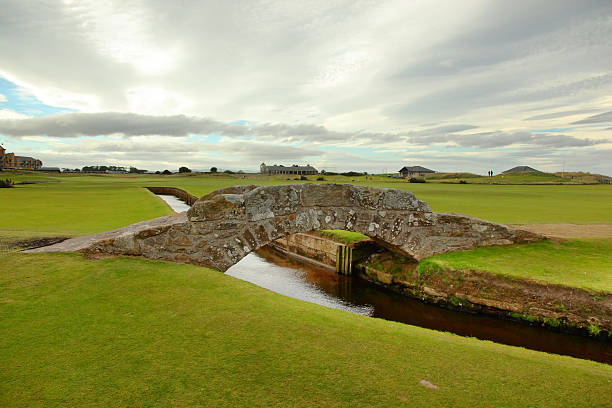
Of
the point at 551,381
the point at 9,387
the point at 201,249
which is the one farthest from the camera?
the point at 201,249

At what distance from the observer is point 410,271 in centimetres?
1191

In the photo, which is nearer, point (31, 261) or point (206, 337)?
point (206, 337)

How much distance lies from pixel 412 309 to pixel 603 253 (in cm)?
681

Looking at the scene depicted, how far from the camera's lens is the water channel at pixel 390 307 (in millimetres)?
8086

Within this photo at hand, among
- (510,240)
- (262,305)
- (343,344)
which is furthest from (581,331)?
(262,305)

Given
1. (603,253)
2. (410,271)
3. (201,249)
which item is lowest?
(410,271)

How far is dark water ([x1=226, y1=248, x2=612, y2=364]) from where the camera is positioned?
808cm

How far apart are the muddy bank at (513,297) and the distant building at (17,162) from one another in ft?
438

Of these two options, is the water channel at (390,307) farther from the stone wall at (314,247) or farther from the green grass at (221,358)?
the green grass at (221,358)

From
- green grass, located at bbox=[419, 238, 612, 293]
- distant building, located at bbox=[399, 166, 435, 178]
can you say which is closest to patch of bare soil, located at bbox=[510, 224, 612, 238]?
green grass, located at bbox=[419, 238, 612, 293]

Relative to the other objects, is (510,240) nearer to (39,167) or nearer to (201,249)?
(201,249)

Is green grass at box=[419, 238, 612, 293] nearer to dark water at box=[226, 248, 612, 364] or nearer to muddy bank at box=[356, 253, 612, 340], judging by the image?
muddy bank at box=[356, 253, 612, 340]

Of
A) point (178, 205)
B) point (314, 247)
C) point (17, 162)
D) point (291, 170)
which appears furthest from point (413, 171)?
point (17, 162)

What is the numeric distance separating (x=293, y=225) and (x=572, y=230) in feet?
42.7
